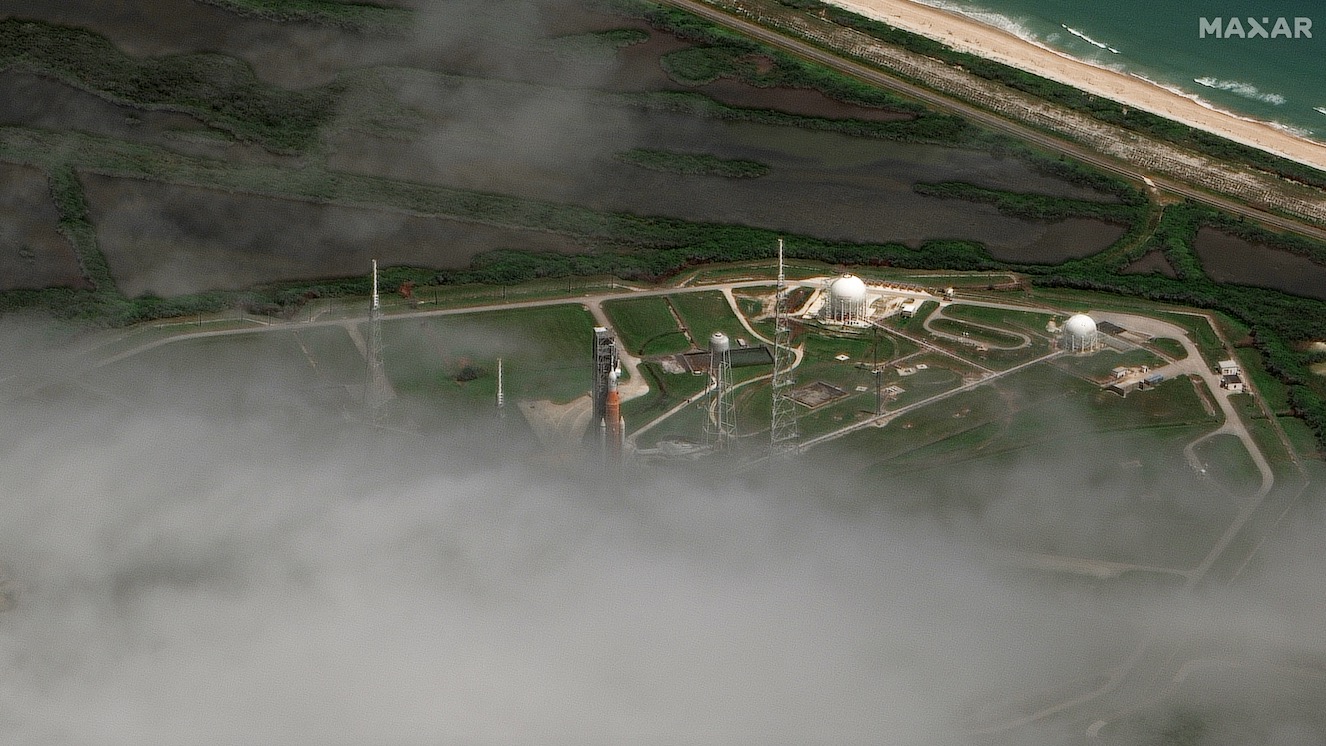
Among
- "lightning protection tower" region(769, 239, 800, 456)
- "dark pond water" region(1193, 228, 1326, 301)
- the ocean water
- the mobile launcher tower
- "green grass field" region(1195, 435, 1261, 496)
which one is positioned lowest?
"green grass field" region(1195, 435, 1261, 496)

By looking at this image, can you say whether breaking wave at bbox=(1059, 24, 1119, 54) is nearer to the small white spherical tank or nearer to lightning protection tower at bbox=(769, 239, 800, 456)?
the small white spherical tank

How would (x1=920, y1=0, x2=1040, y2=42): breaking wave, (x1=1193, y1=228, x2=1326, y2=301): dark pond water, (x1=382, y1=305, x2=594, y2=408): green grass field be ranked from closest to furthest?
(x1=382, y1=305, x2=594, y2=408): green grass field < (x1=1193, y1=228, x2=1326, y2=301): dark pond water < (x1=920, y1=0, x2=1040, y2=42): breaking wave

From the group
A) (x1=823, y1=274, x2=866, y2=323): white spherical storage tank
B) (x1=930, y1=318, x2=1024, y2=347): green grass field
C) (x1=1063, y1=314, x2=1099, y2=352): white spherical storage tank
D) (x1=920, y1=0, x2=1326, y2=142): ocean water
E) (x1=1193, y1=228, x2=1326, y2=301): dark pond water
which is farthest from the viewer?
(x1=920, y1=0, x2=1326, y2=142): ocean water

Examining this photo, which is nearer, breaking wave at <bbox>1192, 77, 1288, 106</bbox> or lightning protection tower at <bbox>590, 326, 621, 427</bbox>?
lightning protection tower at <bbox>590, 326, 621, 427</bbox>

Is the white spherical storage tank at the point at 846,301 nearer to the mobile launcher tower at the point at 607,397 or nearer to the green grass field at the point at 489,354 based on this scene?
the green grass field at the point at 489,354

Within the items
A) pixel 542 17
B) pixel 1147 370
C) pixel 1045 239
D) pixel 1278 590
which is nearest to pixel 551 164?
pixel 542 17

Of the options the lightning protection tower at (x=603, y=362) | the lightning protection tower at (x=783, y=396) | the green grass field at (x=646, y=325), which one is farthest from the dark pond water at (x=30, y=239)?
the lightning protection tower at (x=783, y=396)

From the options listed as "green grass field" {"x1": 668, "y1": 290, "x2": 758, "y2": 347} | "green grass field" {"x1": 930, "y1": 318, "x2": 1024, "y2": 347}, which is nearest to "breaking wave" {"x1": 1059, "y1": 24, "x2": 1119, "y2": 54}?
"green grass field" {"x1": 930, "y1": 318, "x2": 1024, "y2": 347}

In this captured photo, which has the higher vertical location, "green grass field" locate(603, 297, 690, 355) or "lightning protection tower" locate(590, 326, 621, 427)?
"lightning protection tower" locate(590, 326, 621, 427)
